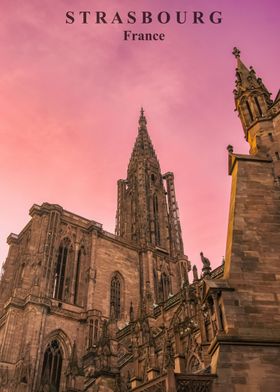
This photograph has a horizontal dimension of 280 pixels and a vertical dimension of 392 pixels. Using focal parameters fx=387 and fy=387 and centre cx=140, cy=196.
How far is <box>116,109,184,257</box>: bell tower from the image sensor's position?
40.3 meters

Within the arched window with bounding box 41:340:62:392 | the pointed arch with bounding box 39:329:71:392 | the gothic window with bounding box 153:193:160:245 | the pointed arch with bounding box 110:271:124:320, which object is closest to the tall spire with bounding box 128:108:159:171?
the gothic window with bounding box 153:193:160:245

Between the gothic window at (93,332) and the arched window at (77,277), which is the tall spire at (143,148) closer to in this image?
the arched window at (77,277)

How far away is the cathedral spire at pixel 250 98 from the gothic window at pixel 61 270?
21193 millimetres

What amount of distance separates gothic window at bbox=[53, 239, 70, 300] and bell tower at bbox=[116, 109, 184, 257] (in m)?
8.21

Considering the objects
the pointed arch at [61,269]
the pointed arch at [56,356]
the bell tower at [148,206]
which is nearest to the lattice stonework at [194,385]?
the pointed arch at [56,356]

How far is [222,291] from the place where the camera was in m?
8.70

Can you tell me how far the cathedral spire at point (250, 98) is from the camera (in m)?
13.9

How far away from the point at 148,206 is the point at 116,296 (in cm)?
1281

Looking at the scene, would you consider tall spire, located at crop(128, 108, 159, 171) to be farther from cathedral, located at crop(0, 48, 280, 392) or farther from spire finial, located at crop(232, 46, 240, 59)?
spire finial, located at crop(232, 46, 240, 59)

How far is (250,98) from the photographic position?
1445cm

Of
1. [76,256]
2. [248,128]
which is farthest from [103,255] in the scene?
[248,128]

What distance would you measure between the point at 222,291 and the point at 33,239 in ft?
78.0

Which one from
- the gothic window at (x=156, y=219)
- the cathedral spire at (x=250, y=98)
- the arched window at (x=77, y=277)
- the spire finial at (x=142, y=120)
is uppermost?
the spire finial at (x=142, y=120)

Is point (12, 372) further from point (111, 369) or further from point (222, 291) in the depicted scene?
point (222, 291)
